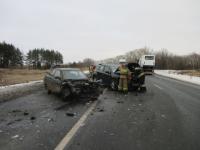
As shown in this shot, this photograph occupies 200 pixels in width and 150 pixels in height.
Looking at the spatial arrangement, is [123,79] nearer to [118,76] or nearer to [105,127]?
[118,76]

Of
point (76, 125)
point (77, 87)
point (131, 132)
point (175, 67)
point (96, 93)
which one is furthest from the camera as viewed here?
point (175, 67)

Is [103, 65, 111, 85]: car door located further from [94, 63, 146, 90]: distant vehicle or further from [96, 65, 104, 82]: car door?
[96, 65, 104, 82]: car door

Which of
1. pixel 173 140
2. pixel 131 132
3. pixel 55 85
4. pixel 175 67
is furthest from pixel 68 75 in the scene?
pixel 175 67

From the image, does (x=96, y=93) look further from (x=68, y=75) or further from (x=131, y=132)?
(x=131, y=132)

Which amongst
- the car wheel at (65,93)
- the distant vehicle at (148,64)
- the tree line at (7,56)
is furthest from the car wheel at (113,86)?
the tree line at (7,56)

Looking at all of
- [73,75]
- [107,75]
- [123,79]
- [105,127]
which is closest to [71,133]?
[105,127]

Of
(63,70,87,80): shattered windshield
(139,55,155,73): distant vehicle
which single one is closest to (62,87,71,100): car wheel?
(63,70,87,80): shattered windshield

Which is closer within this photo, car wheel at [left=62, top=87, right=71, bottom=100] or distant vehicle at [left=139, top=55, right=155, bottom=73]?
car wheel at [left=62, top=87, right=71, bottom=100]

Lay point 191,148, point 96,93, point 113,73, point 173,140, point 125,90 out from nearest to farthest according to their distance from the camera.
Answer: point 191,148 → point 173,140 → point 96,93 → point 125,90 → point 113,73

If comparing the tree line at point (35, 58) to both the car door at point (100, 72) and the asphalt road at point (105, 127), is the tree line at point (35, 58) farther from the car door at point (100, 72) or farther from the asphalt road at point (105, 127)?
the asphalt road at point (105, 127)

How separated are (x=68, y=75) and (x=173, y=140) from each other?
857 centimetres

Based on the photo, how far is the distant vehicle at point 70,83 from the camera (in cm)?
1297

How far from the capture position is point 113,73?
59.8 feet

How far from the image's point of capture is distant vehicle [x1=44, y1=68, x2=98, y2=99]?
12969mm
